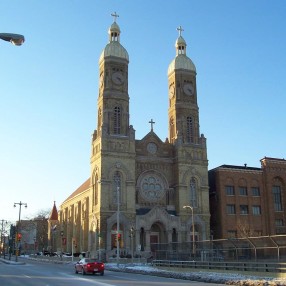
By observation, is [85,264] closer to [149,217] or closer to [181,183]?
[149,217]

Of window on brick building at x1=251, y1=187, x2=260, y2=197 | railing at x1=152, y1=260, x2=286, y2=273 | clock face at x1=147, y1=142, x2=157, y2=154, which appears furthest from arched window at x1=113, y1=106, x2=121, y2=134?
railing at x1=152, y1=260, x2=286, y2=273

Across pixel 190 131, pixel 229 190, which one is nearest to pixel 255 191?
pixel 229 190

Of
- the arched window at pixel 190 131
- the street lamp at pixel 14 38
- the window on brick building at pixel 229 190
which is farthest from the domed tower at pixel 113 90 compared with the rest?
the street lamp at pixel 14 38

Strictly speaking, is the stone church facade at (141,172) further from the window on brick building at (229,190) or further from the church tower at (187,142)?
the window on brick building at (229,190)

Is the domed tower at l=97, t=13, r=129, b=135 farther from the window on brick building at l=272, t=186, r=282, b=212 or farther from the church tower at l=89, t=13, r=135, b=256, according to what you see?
the window on brick building at l=272, t=186, r=282, b=212

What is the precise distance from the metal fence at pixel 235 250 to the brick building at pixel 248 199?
33.4 meters

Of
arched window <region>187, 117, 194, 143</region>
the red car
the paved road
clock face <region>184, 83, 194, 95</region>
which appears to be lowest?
the paved road

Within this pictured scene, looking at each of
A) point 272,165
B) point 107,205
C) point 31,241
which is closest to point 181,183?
point 107,205

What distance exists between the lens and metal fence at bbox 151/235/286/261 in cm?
2767

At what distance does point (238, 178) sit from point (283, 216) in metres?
10.3

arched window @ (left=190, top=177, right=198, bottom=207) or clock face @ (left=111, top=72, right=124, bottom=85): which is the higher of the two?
clock face @ (left=111, top=72, right=124, bottom=85)

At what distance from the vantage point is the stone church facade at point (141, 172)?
214 feet

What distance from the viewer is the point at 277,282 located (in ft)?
74.7

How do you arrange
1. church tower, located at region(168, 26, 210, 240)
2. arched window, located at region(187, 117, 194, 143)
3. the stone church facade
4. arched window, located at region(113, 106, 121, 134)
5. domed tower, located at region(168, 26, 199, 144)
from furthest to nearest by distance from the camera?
domed tower, located at region(168, 26, 199, 144), arched window, located at region(187, 117, 194, 143), arched window, located at region(113, 106, 121, 134), church tower, located at region(168, 26, 210, 240), the stone church facade
